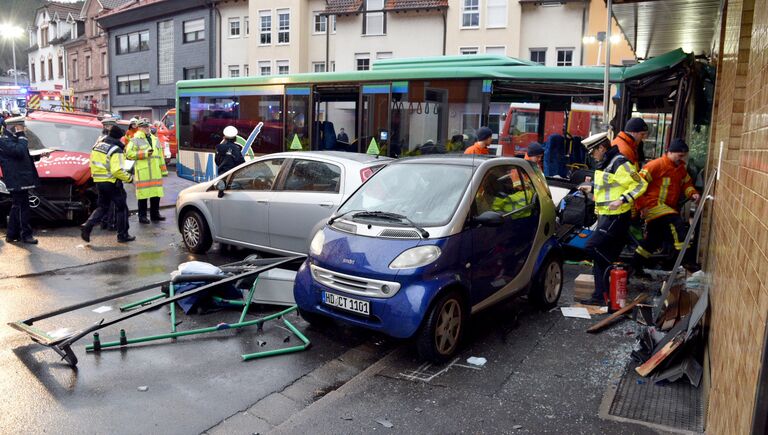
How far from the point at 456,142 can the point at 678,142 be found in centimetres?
438

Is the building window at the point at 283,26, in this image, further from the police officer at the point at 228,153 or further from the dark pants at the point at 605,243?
the dark pants at the point at 605,243

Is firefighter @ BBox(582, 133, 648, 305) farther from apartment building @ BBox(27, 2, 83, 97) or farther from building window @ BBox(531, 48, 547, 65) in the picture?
apartment building @ BBox(27, 2, 83, 97)

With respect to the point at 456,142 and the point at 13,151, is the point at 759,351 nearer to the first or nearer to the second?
the point at 456,142

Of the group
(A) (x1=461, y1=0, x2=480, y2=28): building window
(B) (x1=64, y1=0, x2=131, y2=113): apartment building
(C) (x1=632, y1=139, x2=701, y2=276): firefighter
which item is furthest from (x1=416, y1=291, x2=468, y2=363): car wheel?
(B) (x1=64, y1=0, x2=131, y2=113): apartment building

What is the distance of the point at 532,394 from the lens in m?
4.39

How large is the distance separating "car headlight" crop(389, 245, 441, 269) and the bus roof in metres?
5.98

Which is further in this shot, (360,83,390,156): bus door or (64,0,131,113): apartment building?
(64,0,131,113): apartment building

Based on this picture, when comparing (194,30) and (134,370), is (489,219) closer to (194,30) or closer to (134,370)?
(134,370)

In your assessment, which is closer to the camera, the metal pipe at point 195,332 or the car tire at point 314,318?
the metal pipe at point 195,332

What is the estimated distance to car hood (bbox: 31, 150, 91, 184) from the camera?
1098 cm

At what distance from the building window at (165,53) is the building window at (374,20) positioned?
14.1m

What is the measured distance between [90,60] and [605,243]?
47431mm

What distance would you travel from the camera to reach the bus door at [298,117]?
12617mm

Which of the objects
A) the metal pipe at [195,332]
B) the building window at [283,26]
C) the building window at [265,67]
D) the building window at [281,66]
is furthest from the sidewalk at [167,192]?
the building window at [283,26]
